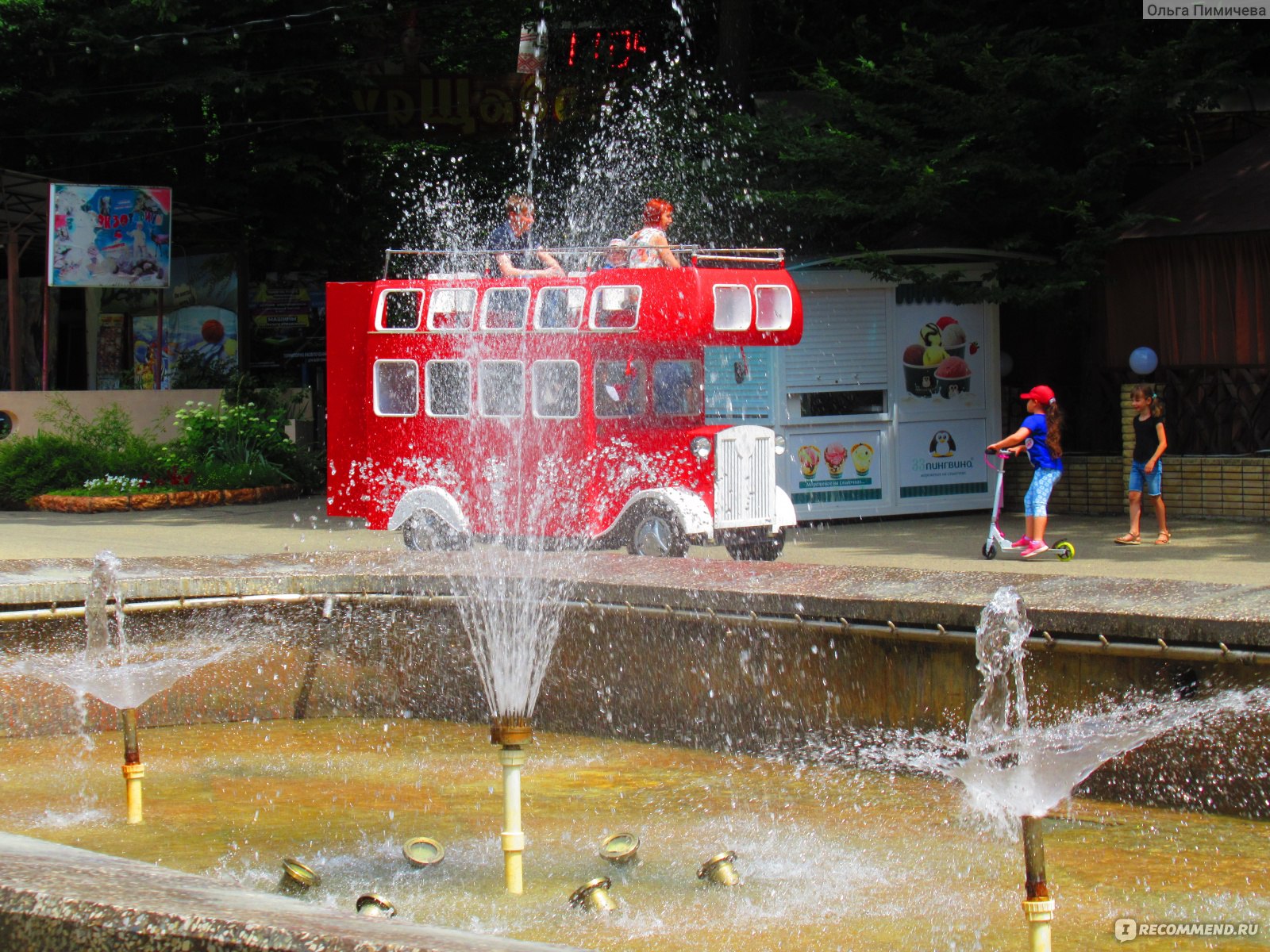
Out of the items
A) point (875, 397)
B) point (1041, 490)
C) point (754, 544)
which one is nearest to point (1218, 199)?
point (875, 397)

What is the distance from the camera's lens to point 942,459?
16922 mm

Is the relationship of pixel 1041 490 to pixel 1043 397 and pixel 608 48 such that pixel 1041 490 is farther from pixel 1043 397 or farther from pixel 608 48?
pixel 608 48

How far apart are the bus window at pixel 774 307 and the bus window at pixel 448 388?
2.34 meters

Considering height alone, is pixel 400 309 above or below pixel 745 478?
above

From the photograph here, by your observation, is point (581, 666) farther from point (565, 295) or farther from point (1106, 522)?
point (1106, 522)

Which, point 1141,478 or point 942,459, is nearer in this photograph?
point 1141,478

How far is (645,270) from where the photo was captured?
11914 mm

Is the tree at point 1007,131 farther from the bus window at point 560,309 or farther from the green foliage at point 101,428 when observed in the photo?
the green foliage at point 101,428

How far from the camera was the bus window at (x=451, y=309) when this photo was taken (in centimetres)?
1264

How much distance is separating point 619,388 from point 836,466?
4767 millimetres

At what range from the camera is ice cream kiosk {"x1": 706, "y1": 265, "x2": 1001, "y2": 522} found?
1612cm

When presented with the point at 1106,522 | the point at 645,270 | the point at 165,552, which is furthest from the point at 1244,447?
the point at 165,552

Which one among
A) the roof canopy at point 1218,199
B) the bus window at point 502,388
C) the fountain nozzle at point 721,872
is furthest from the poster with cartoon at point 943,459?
the fountain nozzle at point 721,872

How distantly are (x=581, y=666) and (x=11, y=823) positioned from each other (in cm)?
250
